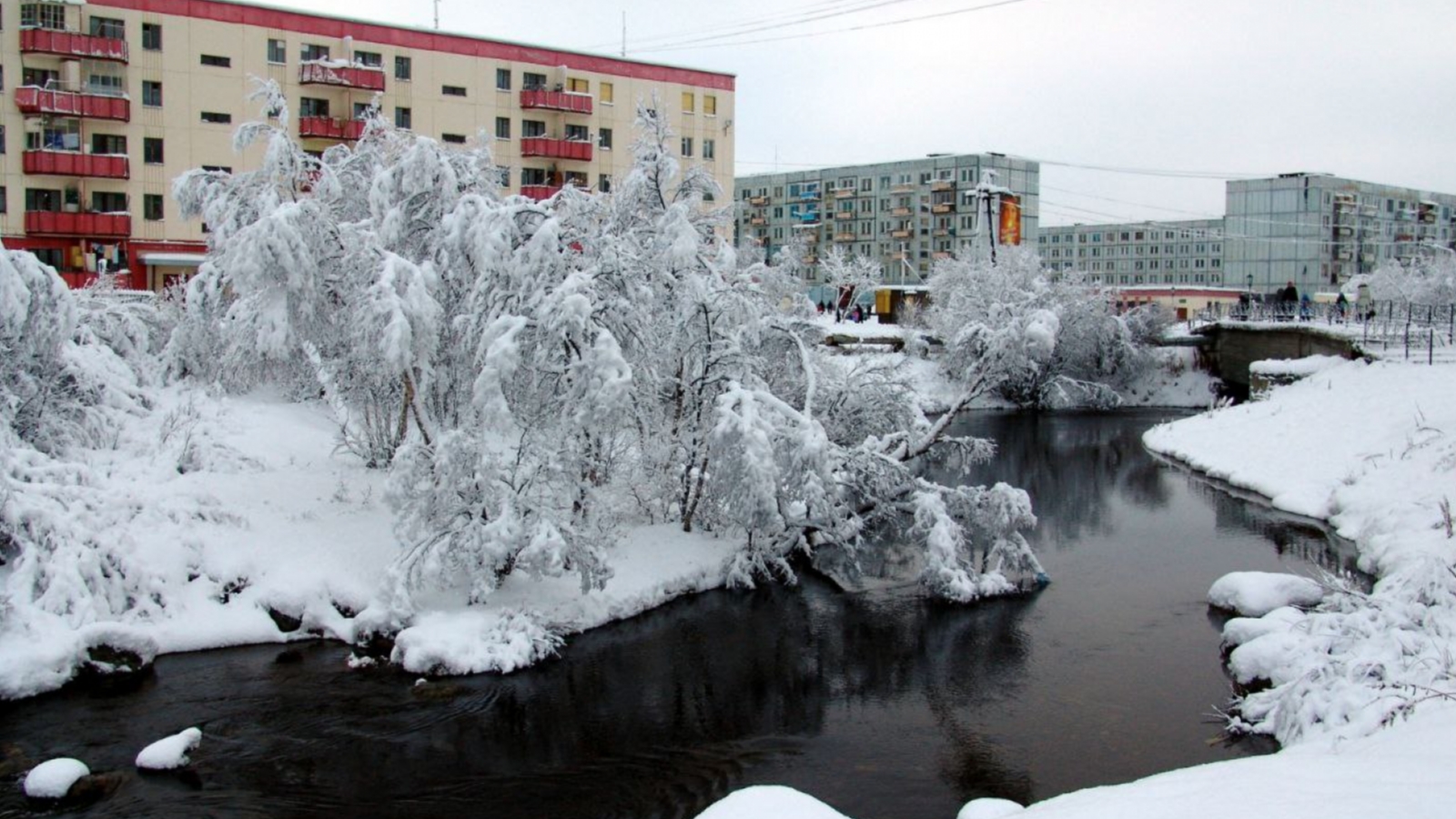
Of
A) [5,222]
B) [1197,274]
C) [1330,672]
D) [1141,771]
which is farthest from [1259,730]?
[1197,274]

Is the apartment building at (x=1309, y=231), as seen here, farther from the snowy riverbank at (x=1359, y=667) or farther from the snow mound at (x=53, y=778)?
the snow mound at (x=53, y=778)

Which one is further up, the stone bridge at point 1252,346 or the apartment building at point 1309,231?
the apartment building at point 1309,231

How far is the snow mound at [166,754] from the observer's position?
13.4m

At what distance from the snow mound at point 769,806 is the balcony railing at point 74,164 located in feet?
153

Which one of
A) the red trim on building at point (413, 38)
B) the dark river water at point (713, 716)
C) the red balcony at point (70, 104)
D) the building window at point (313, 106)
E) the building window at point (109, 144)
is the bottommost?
the dark river water at point (713, 716)

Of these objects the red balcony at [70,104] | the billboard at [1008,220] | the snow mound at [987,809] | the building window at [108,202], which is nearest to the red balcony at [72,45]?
the red balcony at [70,104]

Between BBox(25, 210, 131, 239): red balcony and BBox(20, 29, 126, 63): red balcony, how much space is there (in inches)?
253

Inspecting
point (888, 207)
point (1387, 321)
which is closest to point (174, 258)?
point (1387, 321)

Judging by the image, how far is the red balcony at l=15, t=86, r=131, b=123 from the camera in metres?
44.6

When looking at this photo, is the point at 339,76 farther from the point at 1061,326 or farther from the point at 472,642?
the point at 472,642

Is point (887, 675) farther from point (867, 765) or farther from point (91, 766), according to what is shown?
point (91, 766)

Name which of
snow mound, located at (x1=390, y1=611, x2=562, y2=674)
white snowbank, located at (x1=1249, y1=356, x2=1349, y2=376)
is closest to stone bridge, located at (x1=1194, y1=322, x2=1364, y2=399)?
white snowbank, located at (x1=1249, y1=356, x2=1349, y2=376)

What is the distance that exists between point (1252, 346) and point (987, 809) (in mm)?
51200

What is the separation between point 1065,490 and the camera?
33469 millimetres
